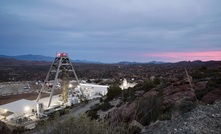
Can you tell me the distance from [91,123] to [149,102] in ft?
15.2

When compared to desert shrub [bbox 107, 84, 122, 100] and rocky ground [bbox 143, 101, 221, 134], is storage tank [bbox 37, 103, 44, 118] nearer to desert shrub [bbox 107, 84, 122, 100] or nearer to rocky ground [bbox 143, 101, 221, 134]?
desert shrub [bbox 107, 84, 122, 100]

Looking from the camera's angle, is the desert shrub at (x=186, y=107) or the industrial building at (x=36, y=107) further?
the industrial building at (x=36, y=107)

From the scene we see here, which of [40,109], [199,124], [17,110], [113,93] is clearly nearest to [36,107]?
[17,110]

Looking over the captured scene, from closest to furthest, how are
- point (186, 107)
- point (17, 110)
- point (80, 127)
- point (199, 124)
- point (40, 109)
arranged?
1. point (80, 127)
2. point (199, 124)
3. point (186, 107)
4. point (40, 109)
5. point (17, 110)

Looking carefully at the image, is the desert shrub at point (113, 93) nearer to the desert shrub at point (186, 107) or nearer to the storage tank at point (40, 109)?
the storage tank at point (40, 109)

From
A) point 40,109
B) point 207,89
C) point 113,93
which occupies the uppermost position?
point 207,89

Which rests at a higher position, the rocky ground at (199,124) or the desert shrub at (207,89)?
the desert shrub at (207,89)

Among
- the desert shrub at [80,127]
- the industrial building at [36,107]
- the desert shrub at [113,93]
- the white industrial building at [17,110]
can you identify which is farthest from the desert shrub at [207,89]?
the white industrial building at [17,110]

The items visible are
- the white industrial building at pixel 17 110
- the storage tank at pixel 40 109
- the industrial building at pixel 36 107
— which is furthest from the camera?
the white industrial building at pixel 17 110

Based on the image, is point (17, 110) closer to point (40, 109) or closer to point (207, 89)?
point (40, 109)

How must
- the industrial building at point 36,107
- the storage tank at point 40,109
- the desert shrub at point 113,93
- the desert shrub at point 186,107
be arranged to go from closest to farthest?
1. the desert shrub at point 186,107
2. the industrial building at point 36,107
3. the storage tank at point 40,109
4. the desert shrub at point 113,93

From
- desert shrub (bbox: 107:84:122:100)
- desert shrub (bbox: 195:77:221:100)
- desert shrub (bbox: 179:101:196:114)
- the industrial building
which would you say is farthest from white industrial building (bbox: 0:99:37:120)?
desert shrub (bbox: 179:101:196:114)

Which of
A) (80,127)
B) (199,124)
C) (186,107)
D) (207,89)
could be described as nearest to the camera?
(80,127)

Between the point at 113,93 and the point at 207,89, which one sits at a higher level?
the point at 207,89
